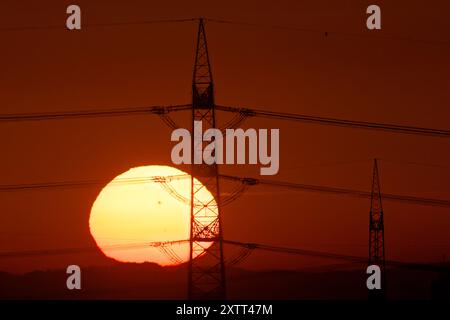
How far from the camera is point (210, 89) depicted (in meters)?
39.9

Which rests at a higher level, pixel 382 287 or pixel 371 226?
pixel 371 226

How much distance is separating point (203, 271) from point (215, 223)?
2.83 metres
